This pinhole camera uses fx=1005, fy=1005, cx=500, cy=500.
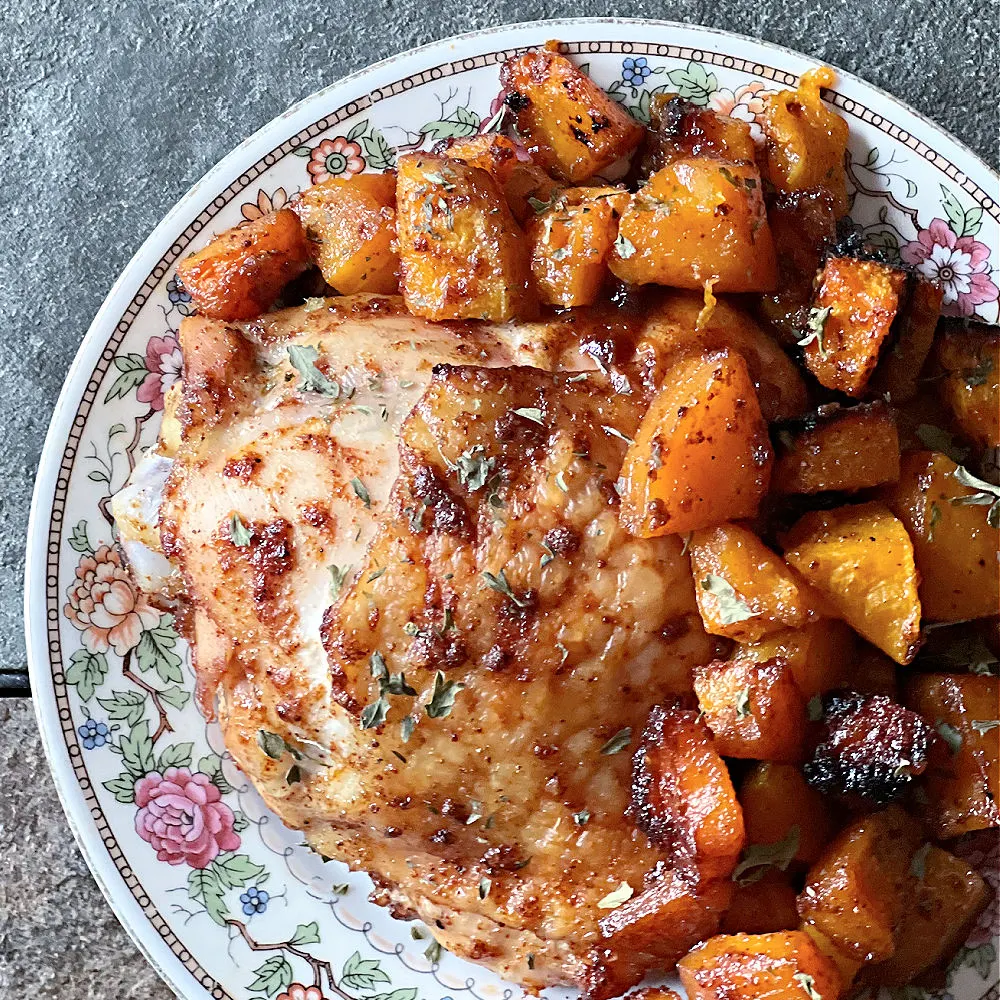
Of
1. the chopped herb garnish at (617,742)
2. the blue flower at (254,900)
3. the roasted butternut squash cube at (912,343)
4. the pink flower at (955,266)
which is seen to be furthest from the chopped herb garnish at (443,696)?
the pink flower at (955,266)

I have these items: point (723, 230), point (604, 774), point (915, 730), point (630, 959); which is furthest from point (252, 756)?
point (723, 230)

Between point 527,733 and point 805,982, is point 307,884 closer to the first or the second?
point 527,733

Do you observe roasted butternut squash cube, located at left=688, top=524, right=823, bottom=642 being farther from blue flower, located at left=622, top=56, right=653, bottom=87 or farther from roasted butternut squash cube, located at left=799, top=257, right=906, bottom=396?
blue flower, located at left=622, top=56, right=653, bottom=87

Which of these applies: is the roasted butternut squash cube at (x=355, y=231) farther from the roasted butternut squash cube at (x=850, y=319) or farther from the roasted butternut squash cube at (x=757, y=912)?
the roasted butternut squash cube at (x=757, y=912)

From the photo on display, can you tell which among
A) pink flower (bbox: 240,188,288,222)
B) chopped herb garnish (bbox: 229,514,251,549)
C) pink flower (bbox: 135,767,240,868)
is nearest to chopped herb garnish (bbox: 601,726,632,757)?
chopped herb garnish (bbox: 229,514,251,549)

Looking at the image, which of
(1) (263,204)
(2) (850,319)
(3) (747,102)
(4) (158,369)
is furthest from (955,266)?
(4) (158,369)

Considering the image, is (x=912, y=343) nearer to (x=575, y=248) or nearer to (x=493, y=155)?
(x=575, y=248)
